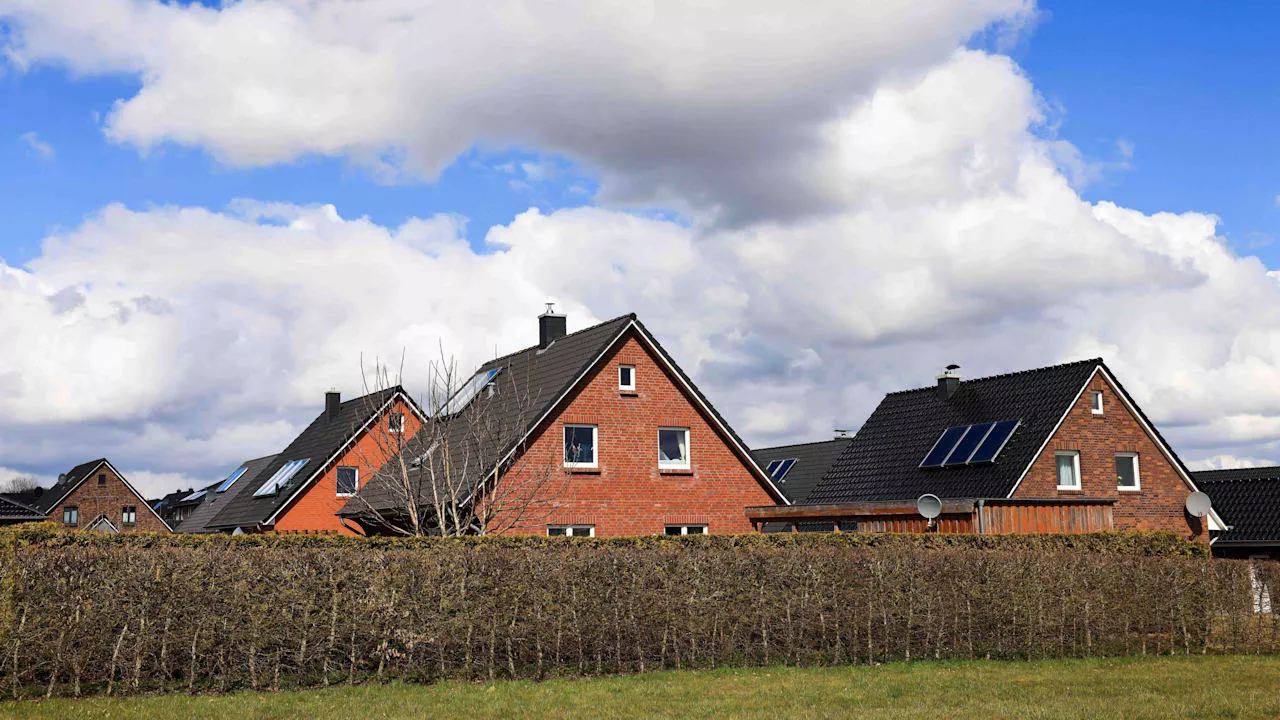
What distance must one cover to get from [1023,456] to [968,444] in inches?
78.9

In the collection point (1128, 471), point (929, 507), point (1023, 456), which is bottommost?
point (929, 507)

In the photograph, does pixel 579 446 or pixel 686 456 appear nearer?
pixel 579 446

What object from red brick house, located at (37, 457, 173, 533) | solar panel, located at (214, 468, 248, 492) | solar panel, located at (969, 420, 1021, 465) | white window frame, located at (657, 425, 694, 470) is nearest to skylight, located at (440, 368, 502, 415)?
white window frame, located at (657, 425, 694, 470)

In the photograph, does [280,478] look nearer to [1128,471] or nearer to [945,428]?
[945,428]

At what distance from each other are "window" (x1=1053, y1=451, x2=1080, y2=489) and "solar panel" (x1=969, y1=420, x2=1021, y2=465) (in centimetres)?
139

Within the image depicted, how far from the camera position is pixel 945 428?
3203 centimetres

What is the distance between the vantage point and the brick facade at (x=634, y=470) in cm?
2648

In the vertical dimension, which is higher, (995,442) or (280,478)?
(995,442)

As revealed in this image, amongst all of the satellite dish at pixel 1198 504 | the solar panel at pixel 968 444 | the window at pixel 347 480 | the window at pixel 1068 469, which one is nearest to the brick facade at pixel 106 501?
the window at pixel 347 480

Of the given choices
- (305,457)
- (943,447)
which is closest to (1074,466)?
(943,447)

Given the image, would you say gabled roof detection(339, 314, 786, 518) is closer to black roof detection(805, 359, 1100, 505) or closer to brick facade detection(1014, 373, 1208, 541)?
black roof detection(805, 359, 1100, 505)

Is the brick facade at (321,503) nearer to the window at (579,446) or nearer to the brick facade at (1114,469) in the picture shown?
the window at (579,446)

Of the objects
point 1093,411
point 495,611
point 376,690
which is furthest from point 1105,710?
point 1093,411

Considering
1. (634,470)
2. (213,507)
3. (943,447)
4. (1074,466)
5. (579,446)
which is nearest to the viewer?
(579,446)
